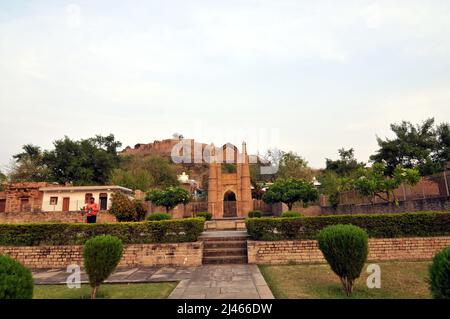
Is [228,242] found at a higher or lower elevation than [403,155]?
lower

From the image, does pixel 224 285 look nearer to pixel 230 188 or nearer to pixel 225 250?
pixel 225 250

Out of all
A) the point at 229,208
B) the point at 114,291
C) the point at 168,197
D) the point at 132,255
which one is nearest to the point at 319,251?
the point at 132,255

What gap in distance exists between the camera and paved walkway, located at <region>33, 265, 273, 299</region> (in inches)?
225

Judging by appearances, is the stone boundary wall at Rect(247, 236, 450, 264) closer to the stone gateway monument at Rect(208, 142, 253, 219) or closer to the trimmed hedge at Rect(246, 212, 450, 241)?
the trimmed hedge at Rect(246, 212, 450, 241)

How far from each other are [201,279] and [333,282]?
3107 millimetres

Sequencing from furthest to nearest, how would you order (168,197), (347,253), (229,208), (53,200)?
1. (229,208)
2. (53,200)
3. (168,197)
4. (347,253)

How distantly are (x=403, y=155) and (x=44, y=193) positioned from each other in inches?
1432

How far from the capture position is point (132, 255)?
9.51m

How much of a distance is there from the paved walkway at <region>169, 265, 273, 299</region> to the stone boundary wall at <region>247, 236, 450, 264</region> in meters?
0.86

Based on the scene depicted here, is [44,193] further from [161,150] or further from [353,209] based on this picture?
[161,150]

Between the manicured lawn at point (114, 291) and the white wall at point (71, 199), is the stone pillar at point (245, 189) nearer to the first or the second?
the white wall at point (71, 199)

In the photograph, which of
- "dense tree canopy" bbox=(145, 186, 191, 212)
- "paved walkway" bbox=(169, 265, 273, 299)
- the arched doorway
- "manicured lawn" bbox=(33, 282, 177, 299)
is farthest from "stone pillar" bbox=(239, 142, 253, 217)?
"manicured lawn" bbox=(33, 282, 177, 299)
